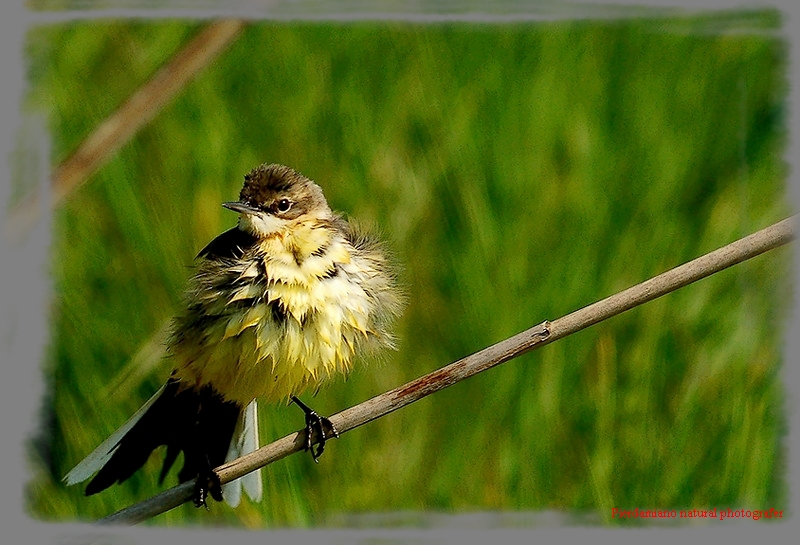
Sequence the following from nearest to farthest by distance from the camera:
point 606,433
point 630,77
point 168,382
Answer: point 168,382 < point 606,433 < point 630,77

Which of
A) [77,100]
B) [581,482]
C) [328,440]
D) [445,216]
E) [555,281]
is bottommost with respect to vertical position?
[581,482]

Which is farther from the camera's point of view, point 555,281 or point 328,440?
point 555,281

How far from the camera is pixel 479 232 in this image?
427cm

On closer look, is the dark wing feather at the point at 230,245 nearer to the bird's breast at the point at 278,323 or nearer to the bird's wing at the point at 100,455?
the bird's breast at the point at 278,323

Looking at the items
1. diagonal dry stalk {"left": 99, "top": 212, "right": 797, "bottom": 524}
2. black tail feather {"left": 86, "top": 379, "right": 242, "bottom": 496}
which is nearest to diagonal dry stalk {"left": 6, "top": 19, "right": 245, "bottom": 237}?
diagonal dry stalk {"left": 99, "top": 212, "right": 797, "bottom": 524}

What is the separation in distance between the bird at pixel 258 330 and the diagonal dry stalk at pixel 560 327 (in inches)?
15.5

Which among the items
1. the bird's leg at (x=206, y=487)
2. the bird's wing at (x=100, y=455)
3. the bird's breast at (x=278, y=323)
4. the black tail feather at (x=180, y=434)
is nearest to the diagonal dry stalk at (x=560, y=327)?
the bird's breast at (x=278, y=323)

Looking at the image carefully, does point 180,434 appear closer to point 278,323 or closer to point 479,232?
point 278,323

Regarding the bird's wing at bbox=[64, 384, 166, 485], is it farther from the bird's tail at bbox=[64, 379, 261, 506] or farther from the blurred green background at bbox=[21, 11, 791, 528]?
the blurred green background at bbox=[21, 11, 791, 528]

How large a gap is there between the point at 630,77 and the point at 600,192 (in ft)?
1.88

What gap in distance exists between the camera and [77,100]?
432cm

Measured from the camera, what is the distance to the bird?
10.6 feet

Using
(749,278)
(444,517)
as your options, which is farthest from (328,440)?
(749,278)

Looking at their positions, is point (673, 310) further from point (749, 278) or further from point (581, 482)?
point (581, 482)
